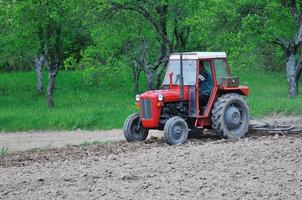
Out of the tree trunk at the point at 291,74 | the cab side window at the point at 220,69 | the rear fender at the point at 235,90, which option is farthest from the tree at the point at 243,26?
the cab side window at the point at 220,69

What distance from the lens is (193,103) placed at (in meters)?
16.4

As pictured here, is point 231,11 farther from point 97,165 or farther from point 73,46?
point 97,165

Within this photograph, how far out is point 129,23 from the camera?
26688mm

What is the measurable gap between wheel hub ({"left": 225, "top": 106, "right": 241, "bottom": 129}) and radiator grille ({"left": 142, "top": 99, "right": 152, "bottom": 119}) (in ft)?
6.22

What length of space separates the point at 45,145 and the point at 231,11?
11.3 m

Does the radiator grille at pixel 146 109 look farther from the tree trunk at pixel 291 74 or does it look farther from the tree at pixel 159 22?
the tree trunk at pixel 291 74

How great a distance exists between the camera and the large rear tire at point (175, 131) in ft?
51.0

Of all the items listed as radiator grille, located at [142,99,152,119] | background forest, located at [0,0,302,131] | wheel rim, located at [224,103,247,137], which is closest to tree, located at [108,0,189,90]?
background forest, located at [0,0,302,131]

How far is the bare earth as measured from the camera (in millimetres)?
9961

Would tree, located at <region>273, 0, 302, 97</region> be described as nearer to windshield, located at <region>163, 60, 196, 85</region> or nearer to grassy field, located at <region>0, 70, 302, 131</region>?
grassy field, located at <region>0, 70, 302, 131</region>

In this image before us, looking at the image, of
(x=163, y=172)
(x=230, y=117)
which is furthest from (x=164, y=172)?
(x=230, y=117)

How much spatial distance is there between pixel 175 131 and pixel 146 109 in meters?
0.96

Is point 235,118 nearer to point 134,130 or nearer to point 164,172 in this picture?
point 134,130

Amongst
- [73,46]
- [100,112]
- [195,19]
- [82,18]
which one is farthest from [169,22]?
[73,46]
